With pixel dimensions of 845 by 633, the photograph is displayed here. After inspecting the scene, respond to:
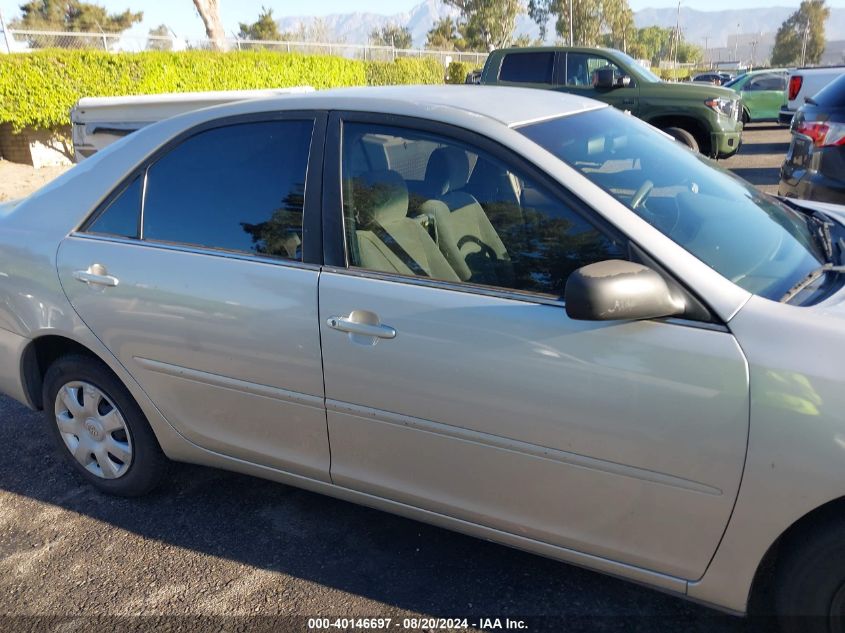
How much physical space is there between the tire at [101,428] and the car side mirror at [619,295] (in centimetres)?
196

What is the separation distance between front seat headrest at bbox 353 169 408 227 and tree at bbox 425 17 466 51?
196ft

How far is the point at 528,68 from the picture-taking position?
1091 cm

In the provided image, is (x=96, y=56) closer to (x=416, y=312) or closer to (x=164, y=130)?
(x=164, y=130)

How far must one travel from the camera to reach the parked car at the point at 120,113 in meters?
5.79

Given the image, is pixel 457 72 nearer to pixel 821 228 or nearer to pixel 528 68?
pixel 528 68

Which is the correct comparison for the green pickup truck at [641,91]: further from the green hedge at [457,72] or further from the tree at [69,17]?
the tree at [69,17]

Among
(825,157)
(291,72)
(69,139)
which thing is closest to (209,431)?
(825,157)

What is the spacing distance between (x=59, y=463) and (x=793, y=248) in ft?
10.9

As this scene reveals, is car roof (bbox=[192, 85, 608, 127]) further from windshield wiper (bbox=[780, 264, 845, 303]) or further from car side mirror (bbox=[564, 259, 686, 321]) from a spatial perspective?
windshield wiper (bbox=[780, 264, 845, 303])

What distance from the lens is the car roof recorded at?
240 cm

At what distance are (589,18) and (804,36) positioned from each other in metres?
24.4

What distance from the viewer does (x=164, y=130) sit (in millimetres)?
2852

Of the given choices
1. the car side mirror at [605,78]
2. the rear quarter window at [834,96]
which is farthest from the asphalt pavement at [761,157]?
the rear quarter window at [834,96]

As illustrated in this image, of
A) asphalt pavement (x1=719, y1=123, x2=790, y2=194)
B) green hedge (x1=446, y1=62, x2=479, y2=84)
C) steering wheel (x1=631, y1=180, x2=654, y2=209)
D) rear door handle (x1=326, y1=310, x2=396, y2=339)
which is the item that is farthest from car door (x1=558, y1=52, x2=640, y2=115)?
green hedge (x1=446, y1=62, x2=479, y2=84)
